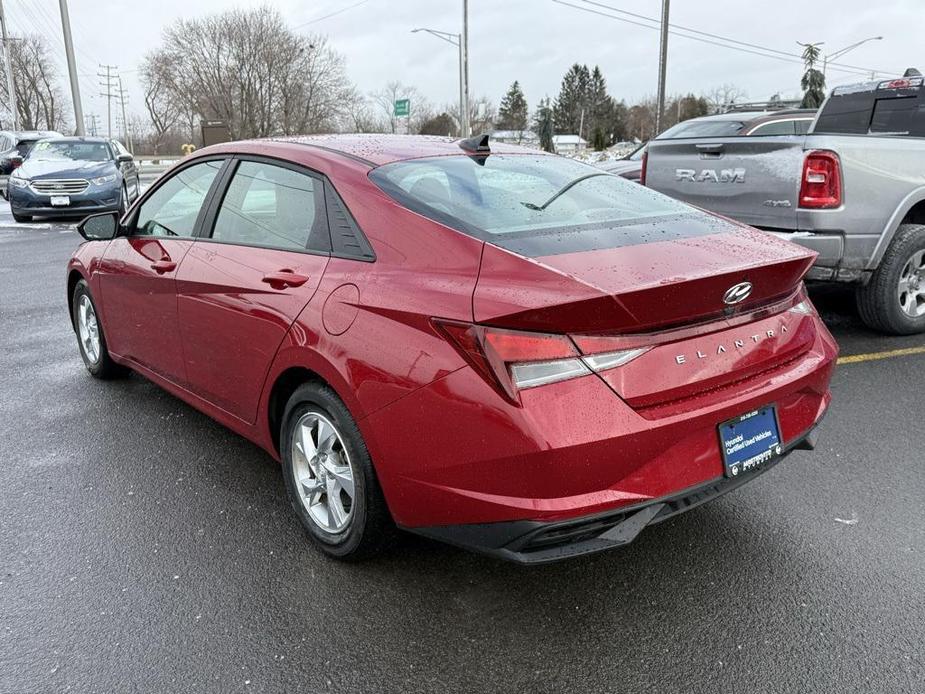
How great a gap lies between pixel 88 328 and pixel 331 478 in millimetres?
3047

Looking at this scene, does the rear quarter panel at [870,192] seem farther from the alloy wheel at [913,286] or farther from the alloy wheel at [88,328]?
the alloy wheel at [88,328]

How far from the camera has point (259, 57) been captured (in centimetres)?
4800

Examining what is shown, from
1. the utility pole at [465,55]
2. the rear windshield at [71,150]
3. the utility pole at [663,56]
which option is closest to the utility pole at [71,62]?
the rear windshield at [71,150]

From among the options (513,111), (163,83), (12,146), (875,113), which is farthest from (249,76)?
(513,111)

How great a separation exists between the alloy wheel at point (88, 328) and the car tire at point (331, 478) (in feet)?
8.25

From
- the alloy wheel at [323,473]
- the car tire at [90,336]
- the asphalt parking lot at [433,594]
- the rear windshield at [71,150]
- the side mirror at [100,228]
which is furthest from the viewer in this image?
the rear windshield at [71,150]

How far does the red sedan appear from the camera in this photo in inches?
83.3

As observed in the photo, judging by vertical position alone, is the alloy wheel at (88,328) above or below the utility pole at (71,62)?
below


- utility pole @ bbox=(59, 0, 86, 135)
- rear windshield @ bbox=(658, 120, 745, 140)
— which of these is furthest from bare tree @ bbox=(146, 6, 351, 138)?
rear windshield @ bbox=(658, 120, 745, 140)

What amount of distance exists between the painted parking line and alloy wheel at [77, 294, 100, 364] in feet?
16.3

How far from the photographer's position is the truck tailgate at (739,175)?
5184 mm

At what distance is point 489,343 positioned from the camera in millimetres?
2115

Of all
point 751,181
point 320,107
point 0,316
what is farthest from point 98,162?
point 320,107

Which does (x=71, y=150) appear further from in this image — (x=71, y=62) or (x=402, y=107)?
(x=402, y=107)
